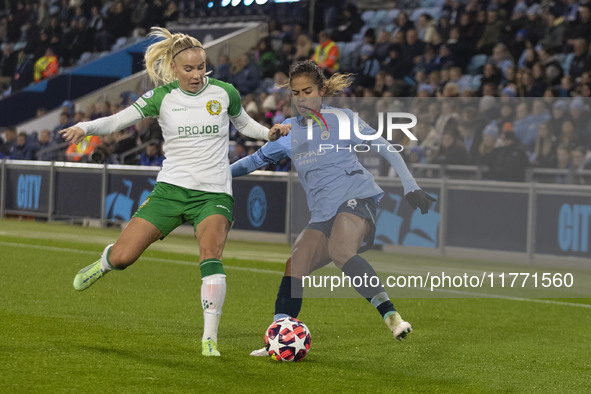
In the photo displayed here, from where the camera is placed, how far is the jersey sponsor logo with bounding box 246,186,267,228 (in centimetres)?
1605

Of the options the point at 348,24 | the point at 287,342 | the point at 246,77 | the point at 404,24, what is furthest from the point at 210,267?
the point at 348,24

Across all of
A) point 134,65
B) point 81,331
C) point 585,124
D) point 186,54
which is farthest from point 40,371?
point 134,65

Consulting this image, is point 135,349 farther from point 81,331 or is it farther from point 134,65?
point 134,65

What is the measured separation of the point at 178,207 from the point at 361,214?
124cm

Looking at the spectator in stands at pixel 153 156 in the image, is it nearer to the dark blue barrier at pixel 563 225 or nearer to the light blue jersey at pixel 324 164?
the dark blue barrier at pixel 563 225

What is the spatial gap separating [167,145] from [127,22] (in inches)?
925

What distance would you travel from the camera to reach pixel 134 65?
28312mm

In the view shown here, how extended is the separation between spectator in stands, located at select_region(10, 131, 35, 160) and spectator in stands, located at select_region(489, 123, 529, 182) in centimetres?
1131

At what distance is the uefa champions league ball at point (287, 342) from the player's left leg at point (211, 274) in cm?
35

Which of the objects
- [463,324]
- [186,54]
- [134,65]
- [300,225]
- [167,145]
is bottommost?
[463,324]

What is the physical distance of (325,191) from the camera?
6.82 metres

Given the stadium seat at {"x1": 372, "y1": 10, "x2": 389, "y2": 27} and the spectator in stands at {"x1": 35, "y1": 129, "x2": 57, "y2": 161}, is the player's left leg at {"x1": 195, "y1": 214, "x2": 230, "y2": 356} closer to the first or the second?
the spectator in stands at {"x1": 35, "y1": 129, "x2": 57, "y2": 161}

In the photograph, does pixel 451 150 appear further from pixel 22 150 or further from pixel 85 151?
pixel 22 150

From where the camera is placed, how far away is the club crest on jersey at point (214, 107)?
255 inches
